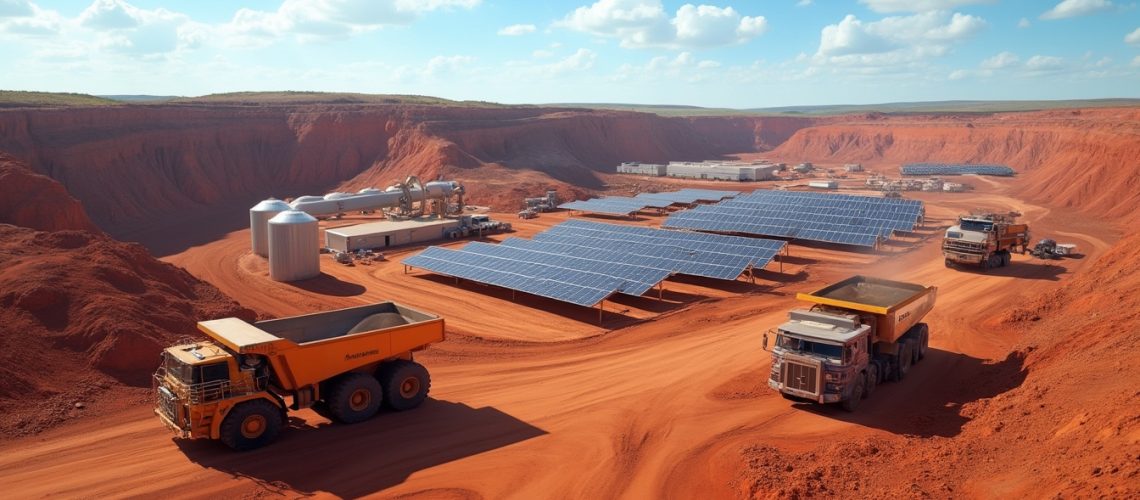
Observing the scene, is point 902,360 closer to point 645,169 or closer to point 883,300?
point 883,300

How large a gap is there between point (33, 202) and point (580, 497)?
36262mm

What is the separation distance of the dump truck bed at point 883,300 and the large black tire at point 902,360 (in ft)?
Result: 1.51

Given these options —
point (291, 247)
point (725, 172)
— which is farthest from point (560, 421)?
point (725, 172)

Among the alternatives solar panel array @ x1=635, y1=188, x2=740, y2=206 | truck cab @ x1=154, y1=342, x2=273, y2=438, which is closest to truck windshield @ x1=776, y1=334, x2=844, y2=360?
truck cab @ x1=154, y1=342, x2=273, y2=438

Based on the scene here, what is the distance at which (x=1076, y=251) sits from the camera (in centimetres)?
4644

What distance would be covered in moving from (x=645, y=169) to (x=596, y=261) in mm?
73918

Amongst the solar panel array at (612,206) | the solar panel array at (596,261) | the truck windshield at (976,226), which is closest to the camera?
the solar panel array at (596,261)

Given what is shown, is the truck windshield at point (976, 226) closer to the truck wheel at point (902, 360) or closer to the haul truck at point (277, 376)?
the truck wheel at point (902, 360)

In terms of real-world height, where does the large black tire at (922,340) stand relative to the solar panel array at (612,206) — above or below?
below

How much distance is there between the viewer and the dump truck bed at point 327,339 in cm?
1745

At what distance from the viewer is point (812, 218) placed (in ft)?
174

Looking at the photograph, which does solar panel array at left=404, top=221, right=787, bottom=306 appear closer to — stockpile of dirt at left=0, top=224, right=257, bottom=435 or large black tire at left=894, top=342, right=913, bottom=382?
large black tire at left=894, top=342, right=913, bottom=382

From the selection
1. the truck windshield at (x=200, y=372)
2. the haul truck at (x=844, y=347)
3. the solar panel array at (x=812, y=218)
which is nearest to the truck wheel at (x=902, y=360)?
the haul truck at (x=844, y=347)

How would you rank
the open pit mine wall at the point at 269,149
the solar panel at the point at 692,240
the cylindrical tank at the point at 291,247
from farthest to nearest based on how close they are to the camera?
the open pit mine wall at the point at 269,149 < the cylindrical tank at the point at 291,247 < the solar panel at the point at 692,240
